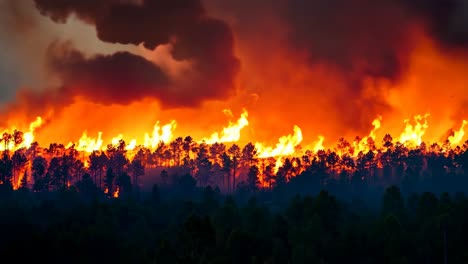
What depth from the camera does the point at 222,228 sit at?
365 ft

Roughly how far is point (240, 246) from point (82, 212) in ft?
134

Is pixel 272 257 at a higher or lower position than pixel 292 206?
lower

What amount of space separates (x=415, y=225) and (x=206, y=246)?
1758 inches

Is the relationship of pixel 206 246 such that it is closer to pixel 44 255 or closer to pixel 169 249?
pixel 169 249

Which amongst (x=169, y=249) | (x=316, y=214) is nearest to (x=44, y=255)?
(x=169, y=249)

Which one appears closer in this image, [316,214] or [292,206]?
[316,214]

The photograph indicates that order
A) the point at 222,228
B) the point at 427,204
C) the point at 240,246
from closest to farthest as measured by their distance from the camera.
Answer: the point at 240,246, the point at 222,228, the point at 427,204

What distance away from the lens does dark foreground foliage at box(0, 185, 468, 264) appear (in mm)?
92125

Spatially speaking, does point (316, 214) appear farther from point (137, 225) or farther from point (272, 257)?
point (137, 225)

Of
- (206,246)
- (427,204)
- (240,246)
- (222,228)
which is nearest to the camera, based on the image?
(206,246)

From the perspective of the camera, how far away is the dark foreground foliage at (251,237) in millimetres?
92125

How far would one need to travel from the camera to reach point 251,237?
94688 mm

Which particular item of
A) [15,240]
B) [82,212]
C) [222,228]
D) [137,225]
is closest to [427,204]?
[222,228]

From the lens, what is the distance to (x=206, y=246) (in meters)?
84.2
